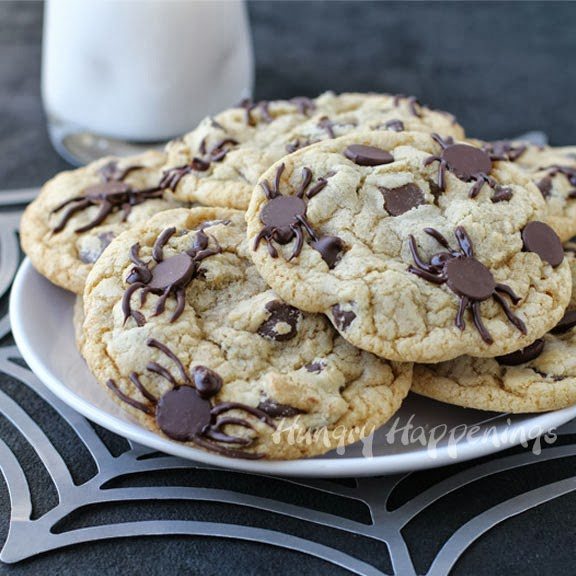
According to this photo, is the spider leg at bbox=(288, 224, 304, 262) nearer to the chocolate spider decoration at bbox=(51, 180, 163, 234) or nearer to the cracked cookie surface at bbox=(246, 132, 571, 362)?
the cracked cookie surface at bbox=(246, 132, 571, 362)

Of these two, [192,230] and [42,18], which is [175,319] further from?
[42,18]

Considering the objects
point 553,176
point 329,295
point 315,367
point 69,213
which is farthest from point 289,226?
point 553,176

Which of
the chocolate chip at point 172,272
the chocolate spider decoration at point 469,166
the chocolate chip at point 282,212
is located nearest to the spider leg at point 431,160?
the chocolate spider decoration at point 469,166

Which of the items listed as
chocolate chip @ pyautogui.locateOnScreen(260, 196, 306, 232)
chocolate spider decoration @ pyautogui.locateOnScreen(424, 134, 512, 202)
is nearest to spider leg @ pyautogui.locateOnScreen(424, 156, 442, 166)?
chocolate spider decoration @ pyautogui.locateOnScreen(424, 134, 512, 202)

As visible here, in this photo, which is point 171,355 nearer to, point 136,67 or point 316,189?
point 316,189

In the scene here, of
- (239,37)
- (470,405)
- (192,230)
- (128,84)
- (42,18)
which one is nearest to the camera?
(470,405)

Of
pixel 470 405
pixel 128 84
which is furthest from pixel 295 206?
pixel 128 84
